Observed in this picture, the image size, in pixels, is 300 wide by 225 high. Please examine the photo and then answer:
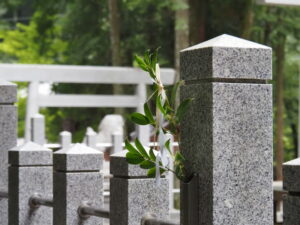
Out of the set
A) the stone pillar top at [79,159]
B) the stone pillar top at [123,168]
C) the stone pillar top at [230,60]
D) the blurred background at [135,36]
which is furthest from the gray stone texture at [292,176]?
the blurred background at [135,36]

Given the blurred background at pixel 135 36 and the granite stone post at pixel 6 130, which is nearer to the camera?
the granite stone post at pixel 6 130

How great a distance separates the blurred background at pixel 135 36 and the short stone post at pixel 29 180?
13.9 metres

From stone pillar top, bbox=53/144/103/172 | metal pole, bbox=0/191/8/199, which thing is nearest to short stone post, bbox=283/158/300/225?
stone pillar top, bbox=53/144/103/172

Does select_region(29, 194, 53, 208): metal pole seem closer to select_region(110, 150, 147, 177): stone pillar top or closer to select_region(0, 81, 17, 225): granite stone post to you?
select_region(0, 81, 17, 225): granite stone post

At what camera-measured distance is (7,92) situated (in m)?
9.67

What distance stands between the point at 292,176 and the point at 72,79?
1568 centimetres


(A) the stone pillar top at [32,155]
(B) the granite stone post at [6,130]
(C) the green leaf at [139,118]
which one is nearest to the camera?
(C) the green leaf at [139,118]

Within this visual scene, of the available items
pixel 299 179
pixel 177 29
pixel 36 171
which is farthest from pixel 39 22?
pixel 299 179

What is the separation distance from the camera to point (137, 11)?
103 feet

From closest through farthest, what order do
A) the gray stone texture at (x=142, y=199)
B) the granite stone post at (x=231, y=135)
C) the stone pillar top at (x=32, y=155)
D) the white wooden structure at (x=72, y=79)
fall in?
the granite stone post at (x=231, y=135), the gray stone texture at (x=142, y=199), the stone pillar top at (x=32, y=155), the white wooden structure at (x=72, y=79)

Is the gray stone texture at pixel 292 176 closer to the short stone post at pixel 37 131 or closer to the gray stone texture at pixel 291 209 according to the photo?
the gray stone texture at pixel 291 209

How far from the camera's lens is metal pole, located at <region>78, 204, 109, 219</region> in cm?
702

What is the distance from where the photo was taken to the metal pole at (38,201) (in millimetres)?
8273

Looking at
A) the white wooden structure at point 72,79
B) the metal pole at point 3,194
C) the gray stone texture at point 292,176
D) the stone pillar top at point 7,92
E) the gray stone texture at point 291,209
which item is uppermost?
the white wooden structure at point 72,79
